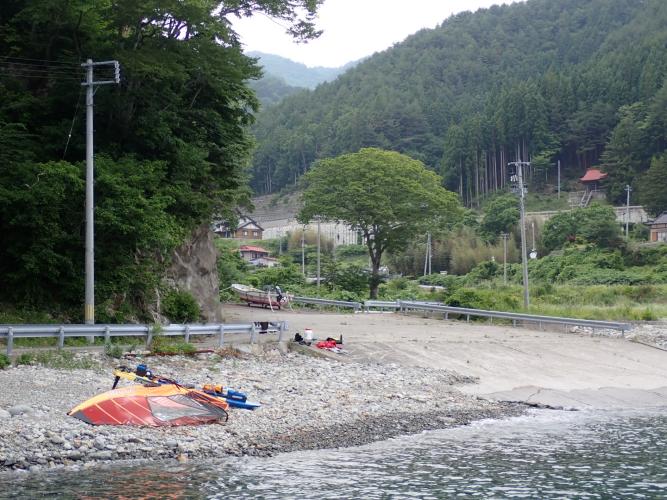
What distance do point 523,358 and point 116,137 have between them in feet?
54.7

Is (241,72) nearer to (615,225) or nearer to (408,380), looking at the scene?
(408,380)

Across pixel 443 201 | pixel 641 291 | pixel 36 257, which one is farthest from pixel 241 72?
pixel 641 291

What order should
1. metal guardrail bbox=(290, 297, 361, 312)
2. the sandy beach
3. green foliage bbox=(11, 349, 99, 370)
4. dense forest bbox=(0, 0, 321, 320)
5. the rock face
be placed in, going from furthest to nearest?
metal guardrail bbox=(290, 297, 361, 312)
the rock face
dense forest bbox=(0, 0, 321, 320)
green foliage bbox=(11, 349, 99, 370)
the sandy beach

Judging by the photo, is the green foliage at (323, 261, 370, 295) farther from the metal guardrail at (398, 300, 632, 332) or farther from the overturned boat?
the overturned boat

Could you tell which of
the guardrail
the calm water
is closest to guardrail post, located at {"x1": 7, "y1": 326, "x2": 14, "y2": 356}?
the guardrail

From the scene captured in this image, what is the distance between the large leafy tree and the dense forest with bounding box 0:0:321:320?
74.7 ft

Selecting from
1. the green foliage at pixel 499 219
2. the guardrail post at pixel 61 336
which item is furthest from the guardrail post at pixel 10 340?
the green foliage at pixel 499 219

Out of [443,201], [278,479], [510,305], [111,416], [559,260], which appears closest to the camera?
[278,479]

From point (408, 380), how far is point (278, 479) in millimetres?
11066

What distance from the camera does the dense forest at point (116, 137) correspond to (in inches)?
1005

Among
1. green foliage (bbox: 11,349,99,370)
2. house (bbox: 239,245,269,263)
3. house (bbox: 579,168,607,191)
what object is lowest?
green foliage (bbox: 11,349,99,370)

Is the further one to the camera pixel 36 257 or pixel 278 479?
pixel 36 257

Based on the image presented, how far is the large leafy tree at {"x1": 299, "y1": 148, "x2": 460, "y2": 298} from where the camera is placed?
184 feet

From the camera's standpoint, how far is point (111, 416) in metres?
17.0
